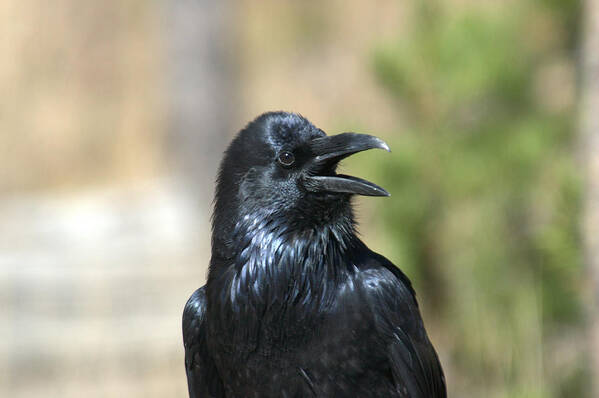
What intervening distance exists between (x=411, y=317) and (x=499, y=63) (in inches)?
128

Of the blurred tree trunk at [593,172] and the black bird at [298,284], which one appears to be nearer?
the black bird at [298,284]

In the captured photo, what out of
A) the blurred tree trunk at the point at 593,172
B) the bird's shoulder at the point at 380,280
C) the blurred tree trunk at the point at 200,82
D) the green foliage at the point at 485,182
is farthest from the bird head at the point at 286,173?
the blurred tree trunk at the point at 200,82

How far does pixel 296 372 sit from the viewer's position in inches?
110

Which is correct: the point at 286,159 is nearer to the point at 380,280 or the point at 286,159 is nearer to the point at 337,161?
the point at 337,161

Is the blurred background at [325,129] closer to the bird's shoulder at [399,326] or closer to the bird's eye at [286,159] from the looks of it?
the bird's shoulder at [399,326]

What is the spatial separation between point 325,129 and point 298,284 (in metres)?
7.61

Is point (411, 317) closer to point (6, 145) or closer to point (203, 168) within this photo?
point (203, 168)

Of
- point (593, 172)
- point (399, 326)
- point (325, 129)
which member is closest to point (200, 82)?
point (325, 129)

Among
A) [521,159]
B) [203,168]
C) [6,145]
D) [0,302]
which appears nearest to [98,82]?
[6,145]

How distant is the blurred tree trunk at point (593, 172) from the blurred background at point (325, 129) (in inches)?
0.5

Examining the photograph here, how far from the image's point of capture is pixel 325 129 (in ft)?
34.0

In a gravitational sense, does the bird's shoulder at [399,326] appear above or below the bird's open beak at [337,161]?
below

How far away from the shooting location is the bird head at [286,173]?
2865 millimetres

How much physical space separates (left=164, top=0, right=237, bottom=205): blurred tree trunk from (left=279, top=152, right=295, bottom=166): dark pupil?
6880 mm
